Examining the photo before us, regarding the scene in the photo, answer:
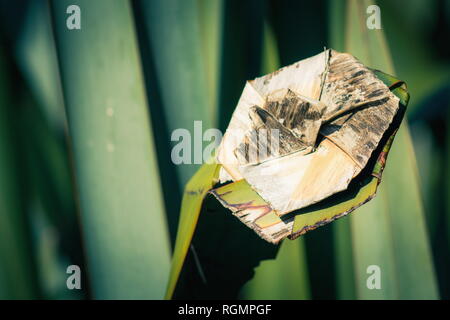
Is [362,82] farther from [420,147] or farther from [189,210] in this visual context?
[420,147]

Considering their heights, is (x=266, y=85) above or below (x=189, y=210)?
above

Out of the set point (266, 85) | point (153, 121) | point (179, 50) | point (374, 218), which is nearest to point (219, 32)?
point (179, 50)

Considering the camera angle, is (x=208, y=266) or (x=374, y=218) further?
(x=374, y=218)

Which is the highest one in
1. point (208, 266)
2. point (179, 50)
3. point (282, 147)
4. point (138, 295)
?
point (179, 50)

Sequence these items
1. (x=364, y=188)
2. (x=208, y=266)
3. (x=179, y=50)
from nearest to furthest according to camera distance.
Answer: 1. (x=364, y=188)
2. (x=208, y=266)
3. (x=179, y=50)
